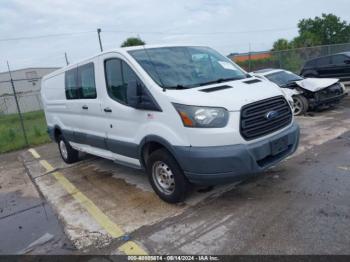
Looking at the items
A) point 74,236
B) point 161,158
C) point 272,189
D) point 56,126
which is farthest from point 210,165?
point 56,126

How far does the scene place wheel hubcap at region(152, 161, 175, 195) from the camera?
14.4 ft

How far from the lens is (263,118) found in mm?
4051

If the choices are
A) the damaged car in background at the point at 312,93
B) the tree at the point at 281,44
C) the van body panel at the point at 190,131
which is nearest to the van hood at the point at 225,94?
the van body panel at the point at 190,131

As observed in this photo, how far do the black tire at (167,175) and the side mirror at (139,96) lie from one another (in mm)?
628

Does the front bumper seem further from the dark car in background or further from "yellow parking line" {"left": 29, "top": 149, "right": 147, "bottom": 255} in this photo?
the dark car in background

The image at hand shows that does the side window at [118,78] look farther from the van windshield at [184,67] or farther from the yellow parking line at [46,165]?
the yellow parking line at [46,165]

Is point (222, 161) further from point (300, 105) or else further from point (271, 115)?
point (300, 105)

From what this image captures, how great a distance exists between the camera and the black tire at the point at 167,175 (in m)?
4.17

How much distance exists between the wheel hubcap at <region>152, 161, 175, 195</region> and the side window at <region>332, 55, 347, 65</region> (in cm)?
1175

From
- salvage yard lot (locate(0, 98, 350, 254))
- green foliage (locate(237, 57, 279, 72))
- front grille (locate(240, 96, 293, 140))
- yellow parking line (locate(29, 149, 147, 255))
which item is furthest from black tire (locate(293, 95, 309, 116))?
green foliage (locate(237, 57, 279, 72))

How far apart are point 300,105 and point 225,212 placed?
6733 millimetres

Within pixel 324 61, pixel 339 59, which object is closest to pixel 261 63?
pixel 324 61

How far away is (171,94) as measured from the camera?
4.04m

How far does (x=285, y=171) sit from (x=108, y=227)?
2.86m
